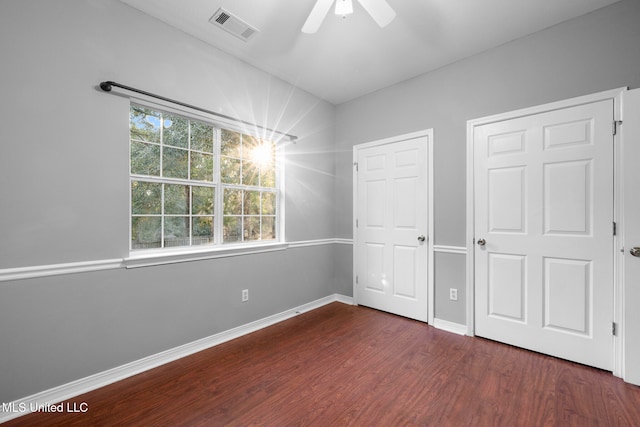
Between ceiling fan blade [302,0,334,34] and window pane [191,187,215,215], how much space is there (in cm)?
167

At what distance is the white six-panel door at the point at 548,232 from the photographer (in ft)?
7.17

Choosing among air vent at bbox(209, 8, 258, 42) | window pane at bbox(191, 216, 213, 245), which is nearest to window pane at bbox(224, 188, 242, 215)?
window pane at bbox(191, 216, 213, 245)

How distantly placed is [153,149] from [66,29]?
91 cm

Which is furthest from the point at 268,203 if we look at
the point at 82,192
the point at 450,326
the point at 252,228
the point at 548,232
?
the point at 548,232

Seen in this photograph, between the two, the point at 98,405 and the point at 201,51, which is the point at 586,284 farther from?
the point at 201,51

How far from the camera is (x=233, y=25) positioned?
2.37 metres

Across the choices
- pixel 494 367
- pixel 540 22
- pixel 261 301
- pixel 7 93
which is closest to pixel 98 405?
pixel 261 301

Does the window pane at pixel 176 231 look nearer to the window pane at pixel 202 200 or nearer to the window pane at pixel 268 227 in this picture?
the window pane at pixel 202 200

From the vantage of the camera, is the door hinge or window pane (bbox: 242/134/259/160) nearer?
the door hinge

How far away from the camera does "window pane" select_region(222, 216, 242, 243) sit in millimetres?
2906

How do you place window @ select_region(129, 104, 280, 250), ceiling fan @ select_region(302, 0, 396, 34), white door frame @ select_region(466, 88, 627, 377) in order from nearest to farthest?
ceiling fan @ select_region(302, 0, 396, 34) → white door frame @ select_region(466, 88, 627, 377) → window @ select_region(129, 104, 280, 250)

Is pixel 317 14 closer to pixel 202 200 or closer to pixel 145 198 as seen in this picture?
pixel 202 200

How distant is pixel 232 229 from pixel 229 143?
914 mm

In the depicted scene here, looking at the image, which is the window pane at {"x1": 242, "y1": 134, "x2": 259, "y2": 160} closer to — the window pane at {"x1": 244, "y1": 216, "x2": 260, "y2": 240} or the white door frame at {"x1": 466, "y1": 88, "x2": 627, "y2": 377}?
the window pane at {"x1": 244, "y1": 216, "x2": 260, "y2": 240}
